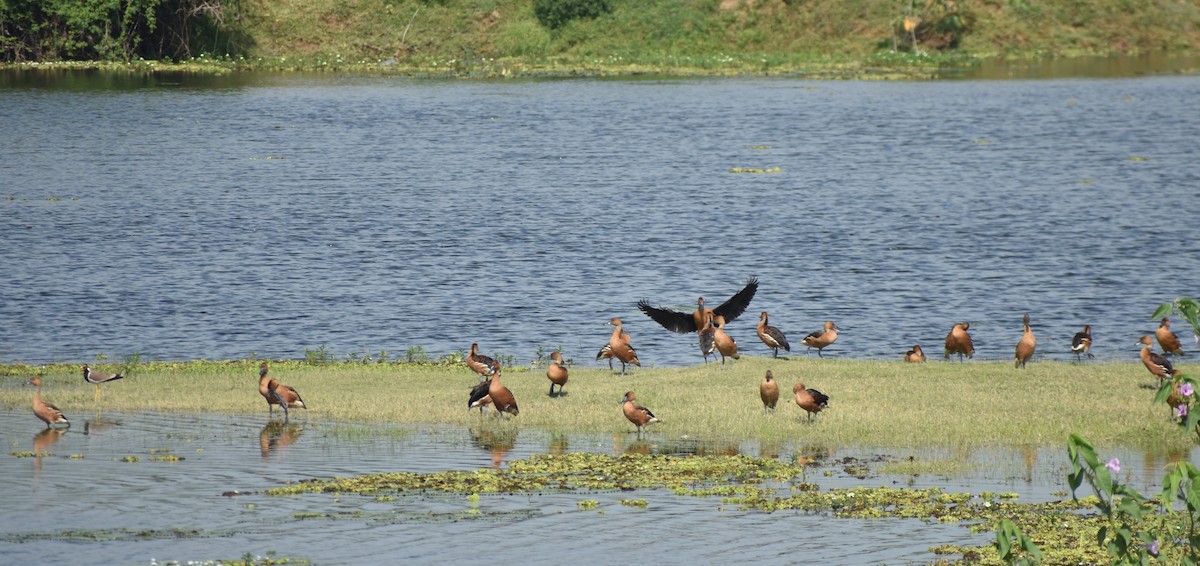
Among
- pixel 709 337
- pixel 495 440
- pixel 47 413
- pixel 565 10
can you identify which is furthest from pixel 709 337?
pixel 565 10

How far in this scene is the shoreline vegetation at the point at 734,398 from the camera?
20703mm

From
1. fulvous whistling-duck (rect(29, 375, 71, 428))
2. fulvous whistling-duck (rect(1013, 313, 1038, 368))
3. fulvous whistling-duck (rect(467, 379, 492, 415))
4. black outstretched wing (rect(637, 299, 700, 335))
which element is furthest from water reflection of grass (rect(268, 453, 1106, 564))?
black outstretched wing (rect(637, 299, 700, 335))

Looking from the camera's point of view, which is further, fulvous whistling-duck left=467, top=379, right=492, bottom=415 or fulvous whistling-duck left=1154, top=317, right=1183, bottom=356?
fulvous whistling-duck left=1154, top=317, right=1183, bottom=356

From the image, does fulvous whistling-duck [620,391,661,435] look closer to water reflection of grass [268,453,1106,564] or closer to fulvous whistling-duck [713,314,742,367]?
water reflection of grass [268,453,1106,564]

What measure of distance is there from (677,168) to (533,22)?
4103 cm

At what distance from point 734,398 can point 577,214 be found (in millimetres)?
25607

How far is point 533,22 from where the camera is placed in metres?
97.8

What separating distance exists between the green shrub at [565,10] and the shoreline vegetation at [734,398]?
237 ft

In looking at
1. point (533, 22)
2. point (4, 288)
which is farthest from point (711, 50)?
point (4, 288)

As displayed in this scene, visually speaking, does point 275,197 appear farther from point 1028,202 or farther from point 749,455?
point 749,455

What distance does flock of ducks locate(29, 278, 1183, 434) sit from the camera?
68.8 feet

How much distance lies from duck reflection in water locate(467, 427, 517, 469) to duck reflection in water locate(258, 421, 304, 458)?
2.40 meters

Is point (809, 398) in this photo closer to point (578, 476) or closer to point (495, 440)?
point (578, 476)

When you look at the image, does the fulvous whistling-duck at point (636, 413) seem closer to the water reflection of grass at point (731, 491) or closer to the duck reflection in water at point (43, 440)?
the water reflection of grass at point (731, 491)
